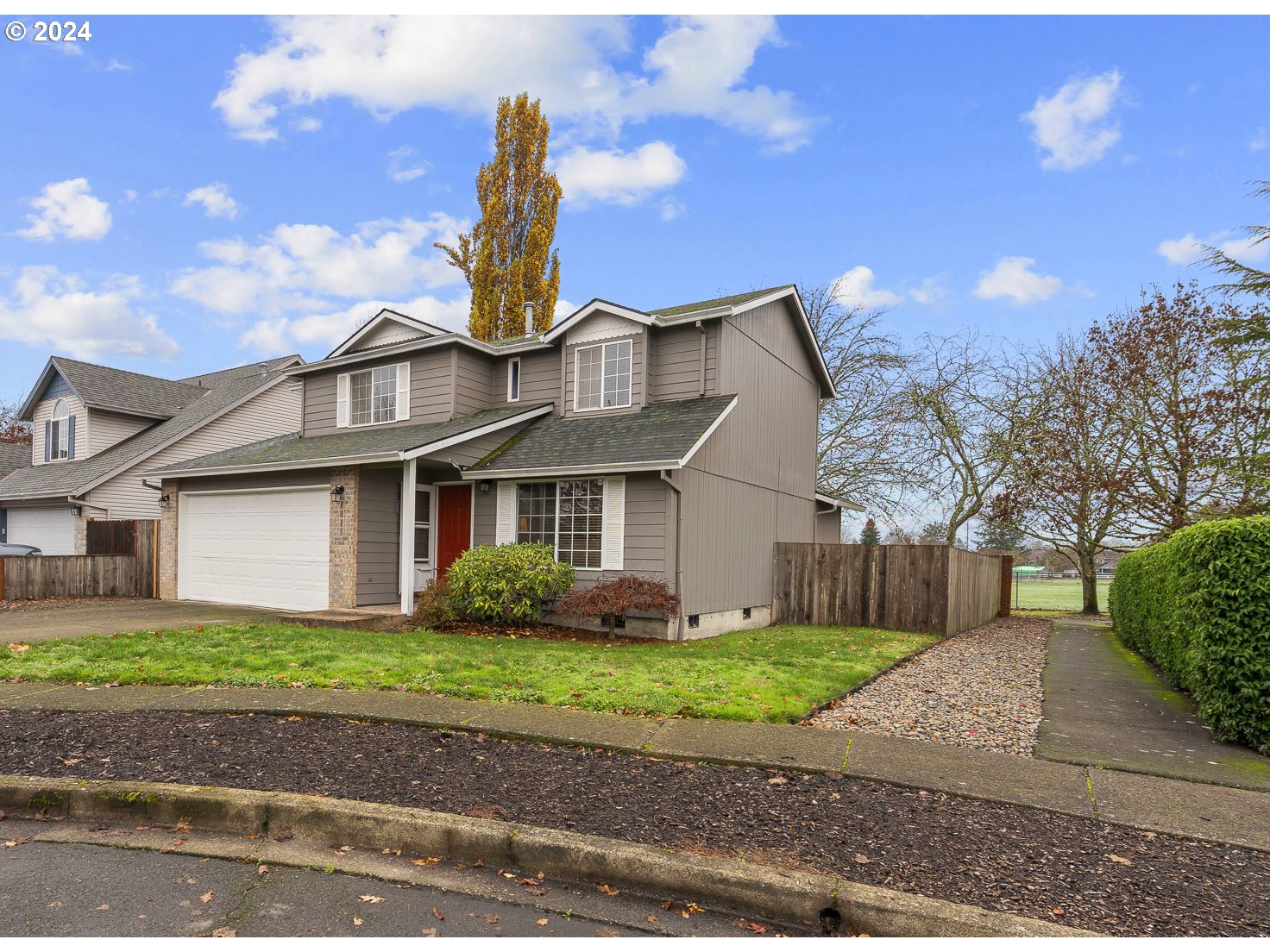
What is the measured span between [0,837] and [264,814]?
1437mm

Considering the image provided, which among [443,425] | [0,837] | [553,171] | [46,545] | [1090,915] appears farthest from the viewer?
[553,171]

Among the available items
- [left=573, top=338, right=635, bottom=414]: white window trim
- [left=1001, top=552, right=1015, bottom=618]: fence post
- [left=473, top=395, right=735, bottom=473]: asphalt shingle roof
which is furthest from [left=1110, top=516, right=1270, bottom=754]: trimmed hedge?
[left=1001, top=552, right=1015, bottom=618]: fence post

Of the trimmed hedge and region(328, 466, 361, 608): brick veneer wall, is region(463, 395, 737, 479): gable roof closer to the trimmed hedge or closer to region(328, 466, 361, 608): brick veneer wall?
region(328, 466, 361, 608): brick veneer wall

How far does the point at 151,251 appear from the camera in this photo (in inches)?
650

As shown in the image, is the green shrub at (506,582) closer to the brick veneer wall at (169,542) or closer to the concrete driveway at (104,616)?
the concrete driveway at (104,616)

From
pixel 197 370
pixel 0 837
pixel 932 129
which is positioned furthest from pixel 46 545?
pixel 932 129

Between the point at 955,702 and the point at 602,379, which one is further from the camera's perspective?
the point at 602,379

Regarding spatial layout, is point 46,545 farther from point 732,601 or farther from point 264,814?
point 264,814

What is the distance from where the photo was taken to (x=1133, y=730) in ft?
21.9

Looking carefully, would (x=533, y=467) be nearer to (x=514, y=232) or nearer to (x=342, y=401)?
(x=342, y=401)

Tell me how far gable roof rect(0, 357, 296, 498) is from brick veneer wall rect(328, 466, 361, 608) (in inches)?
353

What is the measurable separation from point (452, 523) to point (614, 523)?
4008 millimetres

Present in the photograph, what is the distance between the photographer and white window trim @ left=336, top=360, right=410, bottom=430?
16.2 meters

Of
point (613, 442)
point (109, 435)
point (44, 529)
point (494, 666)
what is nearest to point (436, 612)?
point (494, 666)
